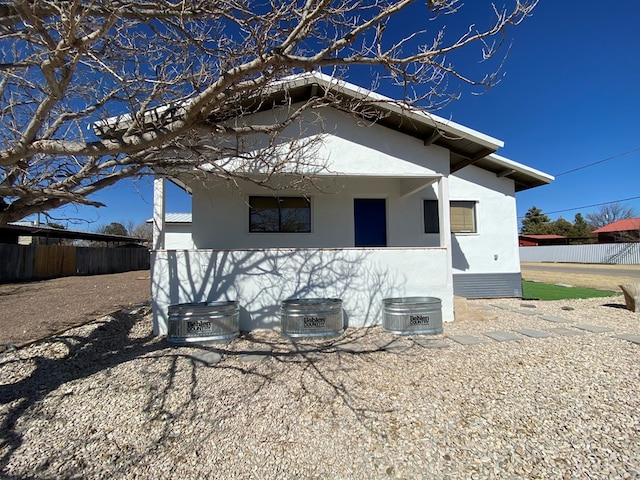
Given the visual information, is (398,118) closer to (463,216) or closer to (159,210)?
(463,216)

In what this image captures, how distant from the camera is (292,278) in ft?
21.9

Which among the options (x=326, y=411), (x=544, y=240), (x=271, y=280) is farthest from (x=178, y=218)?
(x=544, y=240)

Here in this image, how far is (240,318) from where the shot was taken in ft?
21.3

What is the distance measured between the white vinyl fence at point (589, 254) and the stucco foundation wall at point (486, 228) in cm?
2735

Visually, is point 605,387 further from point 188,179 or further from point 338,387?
point 188,179

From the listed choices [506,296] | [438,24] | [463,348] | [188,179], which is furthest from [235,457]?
[506,296]

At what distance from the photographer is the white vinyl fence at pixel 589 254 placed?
97.2ft

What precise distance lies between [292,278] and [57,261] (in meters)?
19.3

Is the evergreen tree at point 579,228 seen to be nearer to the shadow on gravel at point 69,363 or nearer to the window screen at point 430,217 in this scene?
the window screen at point 430,217

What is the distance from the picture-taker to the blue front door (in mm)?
9438

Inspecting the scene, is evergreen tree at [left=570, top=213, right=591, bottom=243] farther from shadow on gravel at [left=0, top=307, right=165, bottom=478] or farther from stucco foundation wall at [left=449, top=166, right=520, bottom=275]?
shadow on gravel at [left=0, top=307, right=165, bottom=478]

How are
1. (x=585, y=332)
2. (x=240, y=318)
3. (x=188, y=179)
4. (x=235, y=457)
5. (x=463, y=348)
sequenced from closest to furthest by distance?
1. (x=235, y=457)
2. (x=463, y=348)
3. (x=585, y=332)
4. (x=240, y=318)
5. (x=188, y=179)

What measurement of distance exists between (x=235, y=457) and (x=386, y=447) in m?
1.19

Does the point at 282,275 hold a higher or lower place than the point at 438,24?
lower
